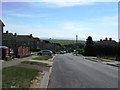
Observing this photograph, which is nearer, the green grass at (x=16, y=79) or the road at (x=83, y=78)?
the green grass at (x=16, y=79)

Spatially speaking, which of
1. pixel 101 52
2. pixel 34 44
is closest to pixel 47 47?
pixel 34 44

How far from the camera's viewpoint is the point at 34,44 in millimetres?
162000

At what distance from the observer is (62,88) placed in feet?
49.2

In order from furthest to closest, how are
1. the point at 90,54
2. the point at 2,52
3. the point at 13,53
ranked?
the point at 90,54 < the point at 13,53 < the point at 2,52

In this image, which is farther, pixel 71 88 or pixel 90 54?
pixel 90 54

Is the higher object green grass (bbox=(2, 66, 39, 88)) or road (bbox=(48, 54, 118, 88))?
green grass (bbox=(2, 66, 39, 88))

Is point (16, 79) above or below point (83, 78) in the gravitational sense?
above

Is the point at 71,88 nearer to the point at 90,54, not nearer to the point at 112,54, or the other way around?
the point at 112,54

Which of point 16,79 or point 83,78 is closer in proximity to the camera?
point 16,79

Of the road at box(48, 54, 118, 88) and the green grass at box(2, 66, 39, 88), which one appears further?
the road at box(48, 54, 118, 88)

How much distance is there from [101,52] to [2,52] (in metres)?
44.1

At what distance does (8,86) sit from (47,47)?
16273 centimetres

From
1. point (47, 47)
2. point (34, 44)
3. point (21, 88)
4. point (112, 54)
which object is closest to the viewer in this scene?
point (21, 88)

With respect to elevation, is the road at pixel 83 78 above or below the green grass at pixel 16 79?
below
